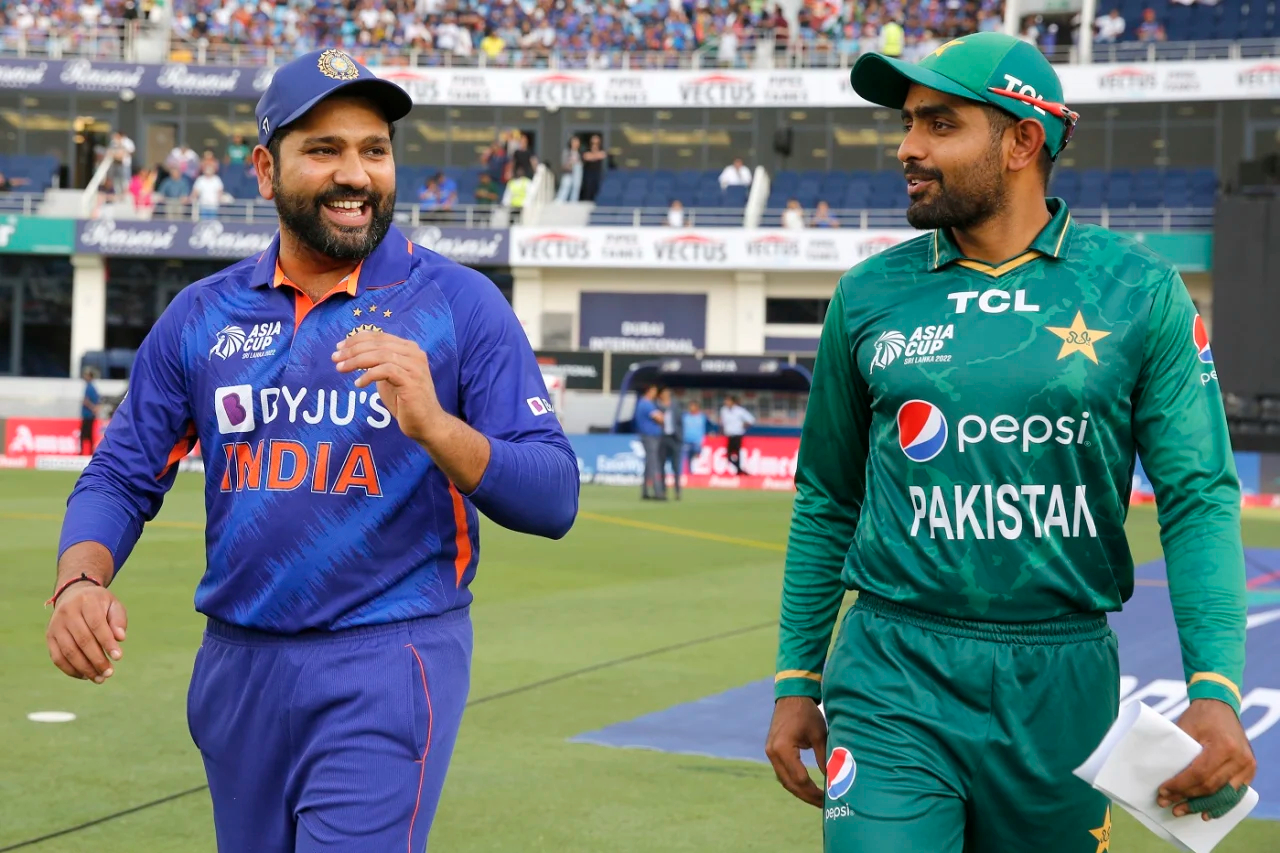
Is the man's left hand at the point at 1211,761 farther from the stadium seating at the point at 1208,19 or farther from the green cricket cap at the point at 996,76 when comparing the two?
the stadium seating at the point at 1208,19

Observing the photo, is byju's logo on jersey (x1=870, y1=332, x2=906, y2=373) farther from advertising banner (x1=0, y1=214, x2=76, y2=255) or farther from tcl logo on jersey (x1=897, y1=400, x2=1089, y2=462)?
advertising banner (x1=0, y1=214, x2=76, y2=255)

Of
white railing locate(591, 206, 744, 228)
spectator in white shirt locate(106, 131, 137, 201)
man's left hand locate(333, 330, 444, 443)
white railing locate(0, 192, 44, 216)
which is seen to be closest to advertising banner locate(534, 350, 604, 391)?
white railing locate(591, 206, 744, 228)

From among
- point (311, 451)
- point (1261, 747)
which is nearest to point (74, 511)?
point (311, 451)

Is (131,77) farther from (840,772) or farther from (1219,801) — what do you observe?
(1219,801)

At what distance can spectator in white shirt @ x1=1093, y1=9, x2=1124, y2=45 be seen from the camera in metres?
41.0

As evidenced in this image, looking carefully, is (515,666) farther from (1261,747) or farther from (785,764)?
(785,764)

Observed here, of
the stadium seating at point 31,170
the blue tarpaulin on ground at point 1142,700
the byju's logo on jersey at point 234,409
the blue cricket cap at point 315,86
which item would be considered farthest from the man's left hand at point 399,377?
the stadium seating at point 31,170

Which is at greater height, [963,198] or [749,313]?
[963,198]

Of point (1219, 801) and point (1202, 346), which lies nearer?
point (1219, 801)

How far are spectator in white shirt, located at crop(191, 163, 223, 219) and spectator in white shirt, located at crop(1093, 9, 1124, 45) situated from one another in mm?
22836

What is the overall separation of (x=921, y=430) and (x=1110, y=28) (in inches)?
1598

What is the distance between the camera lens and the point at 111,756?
24.2 ft

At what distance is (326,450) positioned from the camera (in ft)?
10.9

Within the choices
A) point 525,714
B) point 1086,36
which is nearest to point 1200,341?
point 525,714
